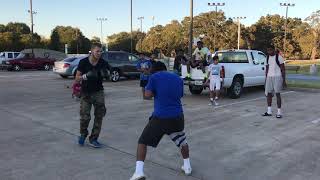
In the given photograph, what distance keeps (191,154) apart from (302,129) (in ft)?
11.2

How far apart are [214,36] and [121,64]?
58.1 m

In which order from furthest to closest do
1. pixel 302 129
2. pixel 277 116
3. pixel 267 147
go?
pixel 277 116 < pixel 302 129 < pixel 267 147

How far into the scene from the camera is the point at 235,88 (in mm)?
14672

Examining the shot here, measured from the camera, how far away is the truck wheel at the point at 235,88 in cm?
1457

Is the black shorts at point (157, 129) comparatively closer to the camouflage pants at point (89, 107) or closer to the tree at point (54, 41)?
A: the camouflage pants at point (89, 107)

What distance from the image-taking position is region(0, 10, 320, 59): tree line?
80312 mm

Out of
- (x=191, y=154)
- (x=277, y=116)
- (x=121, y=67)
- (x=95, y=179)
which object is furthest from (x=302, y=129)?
(x=121, y=67)

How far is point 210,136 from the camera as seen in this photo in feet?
27.4

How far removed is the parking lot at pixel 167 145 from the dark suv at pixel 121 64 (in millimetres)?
10222

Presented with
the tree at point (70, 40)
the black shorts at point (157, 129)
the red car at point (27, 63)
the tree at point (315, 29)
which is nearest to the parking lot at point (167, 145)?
the black shorts at point (157, 129)

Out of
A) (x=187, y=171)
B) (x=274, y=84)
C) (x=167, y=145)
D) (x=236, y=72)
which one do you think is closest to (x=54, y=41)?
(x=236, y=72)

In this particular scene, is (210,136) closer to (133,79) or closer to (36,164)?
(36,164)

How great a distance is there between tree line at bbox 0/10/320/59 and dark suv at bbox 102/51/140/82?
5482cm

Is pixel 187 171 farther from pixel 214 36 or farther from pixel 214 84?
pixel 214 36
